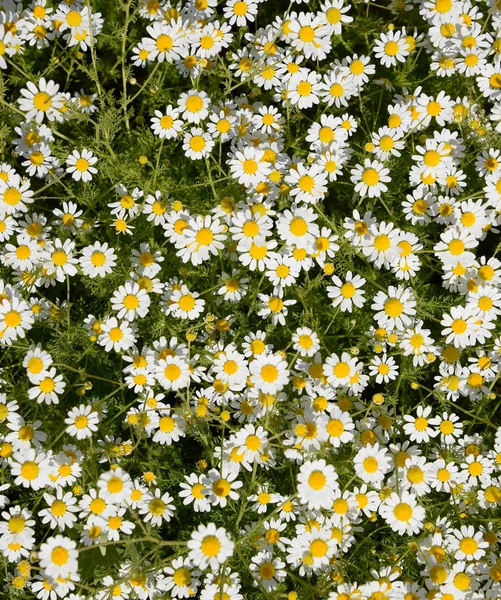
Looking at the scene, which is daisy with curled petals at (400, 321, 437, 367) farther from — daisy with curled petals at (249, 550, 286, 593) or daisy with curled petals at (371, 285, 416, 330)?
daisy with curled petals at (249, 550, 286, 593)

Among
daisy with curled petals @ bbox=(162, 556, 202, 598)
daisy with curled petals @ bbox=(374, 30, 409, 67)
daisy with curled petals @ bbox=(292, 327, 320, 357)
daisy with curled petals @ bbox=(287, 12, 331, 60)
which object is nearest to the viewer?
daisy with curled petals @ bbox=(162, 556, 202, 598)

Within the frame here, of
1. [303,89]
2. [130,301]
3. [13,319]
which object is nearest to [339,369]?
[130,301]

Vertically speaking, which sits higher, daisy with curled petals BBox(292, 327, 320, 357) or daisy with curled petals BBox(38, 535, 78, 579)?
daisy with curled petals BBox(292, 327, 320, 357)

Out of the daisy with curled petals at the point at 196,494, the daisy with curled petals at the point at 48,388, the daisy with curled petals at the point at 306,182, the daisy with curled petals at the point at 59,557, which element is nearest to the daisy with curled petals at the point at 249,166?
the daisy with curled petals at the point at 306,182

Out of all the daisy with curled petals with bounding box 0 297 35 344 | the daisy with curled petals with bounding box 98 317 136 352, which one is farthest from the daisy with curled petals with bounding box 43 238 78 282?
the daisy with curled petals with bounding box 98 317 136 352

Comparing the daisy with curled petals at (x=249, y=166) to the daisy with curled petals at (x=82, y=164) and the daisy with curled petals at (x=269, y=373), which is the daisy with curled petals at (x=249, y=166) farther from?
the daisy with curled petals at (x=269, y=373)

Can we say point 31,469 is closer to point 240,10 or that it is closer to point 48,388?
point 48,388

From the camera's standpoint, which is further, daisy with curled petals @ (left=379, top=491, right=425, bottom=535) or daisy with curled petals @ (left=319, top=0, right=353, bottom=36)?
daisy with curled petals @ (left=319, top=0, right=353, bottom=36)
